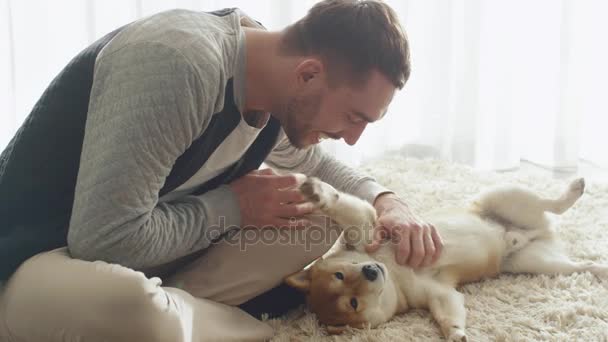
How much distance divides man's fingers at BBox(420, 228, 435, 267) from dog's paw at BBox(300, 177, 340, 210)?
23 cm

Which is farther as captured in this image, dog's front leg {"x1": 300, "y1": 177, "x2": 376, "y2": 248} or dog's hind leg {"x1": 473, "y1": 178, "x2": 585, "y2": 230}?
dog's hind leg {"x1": 473, "y1": 178, "x2": 585, "y2": 230}

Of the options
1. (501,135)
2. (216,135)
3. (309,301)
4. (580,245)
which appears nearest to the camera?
(216,135)

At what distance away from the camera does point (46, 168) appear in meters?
1.26

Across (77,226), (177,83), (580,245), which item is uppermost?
(177,83)

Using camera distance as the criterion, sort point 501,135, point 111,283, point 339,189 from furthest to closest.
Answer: point 501,135 < point 339,189 < point 111,283

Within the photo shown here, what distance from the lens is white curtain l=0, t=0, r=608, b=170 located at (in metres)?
2.63

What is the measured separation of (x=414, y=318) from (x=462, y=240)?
1.08 feet

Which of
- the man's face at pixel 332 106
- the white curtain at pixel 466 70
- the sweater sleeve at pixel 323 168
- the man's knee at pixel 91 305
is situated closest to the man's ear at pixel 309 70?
the man's face at pixel 332 106

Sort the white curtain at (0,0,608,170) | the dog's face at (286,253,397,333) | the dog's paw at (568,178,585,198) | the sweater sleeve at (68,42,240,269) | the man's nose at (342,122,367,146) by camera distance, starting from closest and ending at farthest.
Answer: the sweater sleeve at (68,42,240,269) < the man's nose at (342,122,367,146) < the dog's face at (286,253,397,333) < the dog's paw at (568,178,585,198) < the white curtain at (0,0,608,170)

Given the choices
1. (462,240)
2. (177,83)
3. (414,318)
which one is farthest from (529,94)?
(177,83)

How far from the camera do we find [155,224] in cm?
120

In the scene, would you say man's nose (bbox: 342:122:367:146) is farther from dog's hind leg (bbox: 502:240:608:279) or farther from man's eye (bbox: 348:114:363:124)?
dog's hind leg (bbox: 502:240:608:279)

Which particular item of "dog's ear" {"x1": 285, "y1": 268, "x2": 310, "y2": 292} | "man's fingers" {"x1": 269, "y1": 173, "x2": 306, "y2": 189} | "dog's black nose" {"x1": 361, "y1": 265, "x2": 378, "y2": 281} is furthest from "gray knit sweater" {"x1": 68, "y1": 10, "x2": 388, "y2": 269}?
"dog's black nose" {"x1": 361, "y1": 265, "x2": 378, "y2": 281}

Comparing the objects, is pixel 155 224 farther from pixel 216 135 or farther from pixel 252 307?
pixel 252 307
